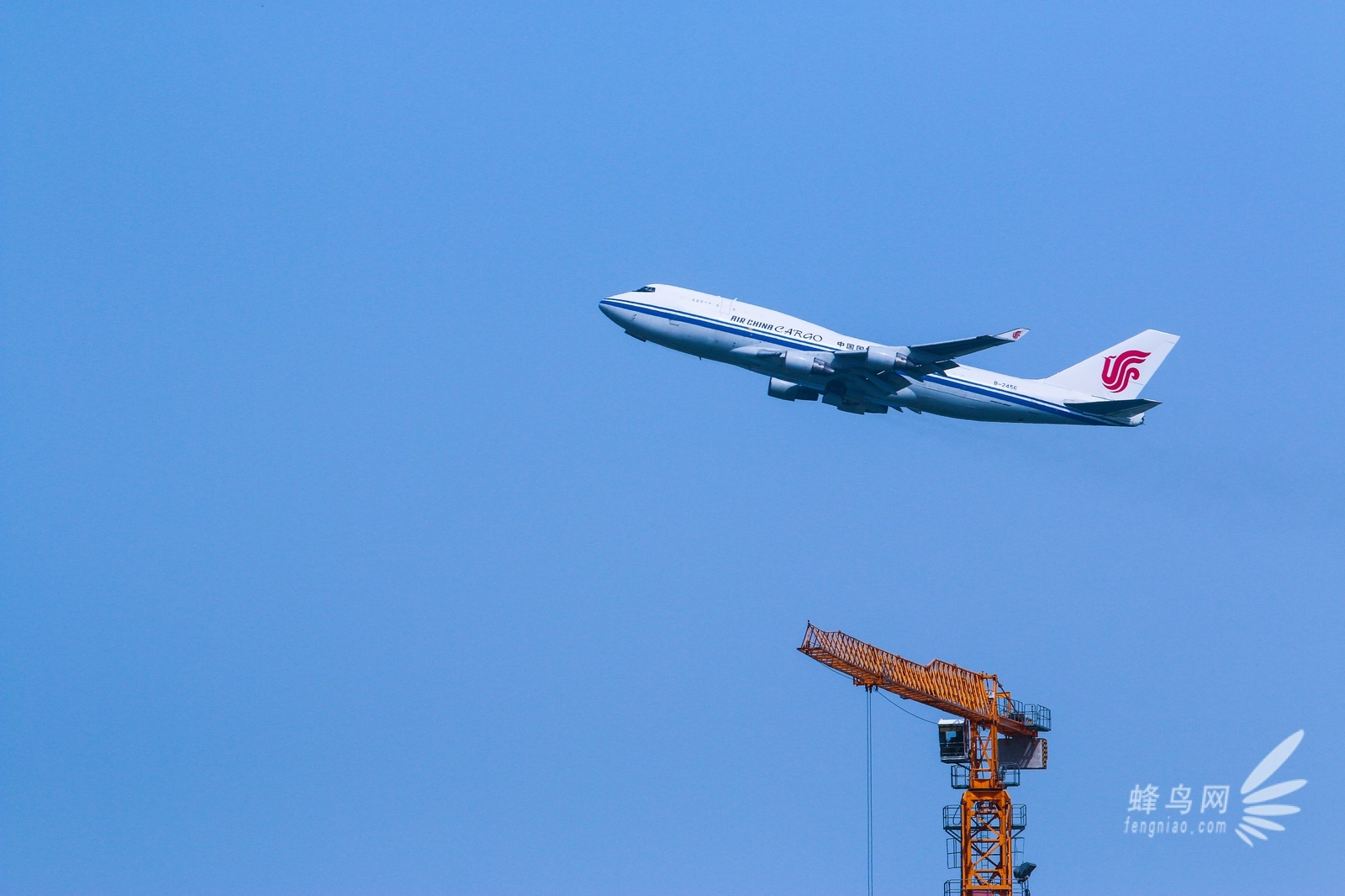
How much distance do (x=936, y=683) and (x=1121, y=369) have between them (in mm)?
23989

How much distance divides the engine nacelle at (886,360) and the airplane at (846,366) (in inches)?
1.8

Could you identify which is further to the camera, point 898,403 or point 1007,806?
point 898,403

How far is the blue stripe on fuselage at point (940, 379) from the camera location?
177 ft

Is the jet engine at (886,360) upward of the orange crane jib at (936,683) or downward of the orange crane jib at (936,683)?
upward

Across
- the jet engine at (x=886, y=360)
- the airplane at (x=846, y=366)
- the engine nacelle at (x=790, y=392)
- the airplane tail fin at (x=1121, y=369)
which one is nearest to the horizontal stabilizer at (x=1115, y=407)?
the airplane at (x=846, y=366)

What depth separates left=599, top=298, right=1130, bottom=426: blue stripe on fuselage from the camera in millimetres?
54000

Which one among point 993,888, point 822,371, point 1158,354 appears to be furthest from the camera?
point 1158,354

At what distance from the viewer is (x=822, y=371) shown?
5281 centimetres

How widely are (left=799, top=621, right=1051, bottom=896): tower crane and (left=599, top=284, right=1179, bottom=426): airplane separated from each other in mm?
14174

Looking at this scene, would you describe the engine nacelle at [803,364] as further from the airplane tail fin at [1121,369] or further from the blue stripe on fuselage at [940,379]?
the airplane tail fin at [1121,369]

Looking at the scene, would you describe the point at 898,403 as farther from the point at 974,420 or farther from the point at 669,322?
the point at 669,322

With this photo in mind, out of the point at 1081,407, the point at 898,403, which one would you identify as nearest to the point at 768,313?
the point at 898,403

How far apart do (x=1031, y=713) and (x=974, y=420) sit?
637 inches

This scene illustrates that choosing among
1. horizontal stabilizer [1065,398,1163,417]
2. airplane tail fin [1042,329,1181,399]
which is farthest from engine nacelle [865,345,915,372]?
airplane tail fin [1042,329,1181,399]
